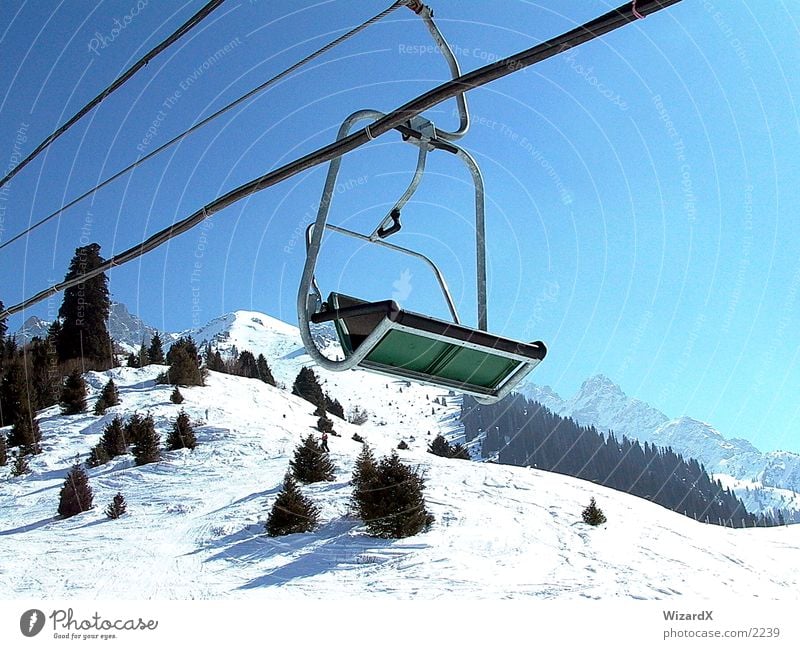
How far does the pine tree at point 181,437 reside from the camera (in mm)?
20828

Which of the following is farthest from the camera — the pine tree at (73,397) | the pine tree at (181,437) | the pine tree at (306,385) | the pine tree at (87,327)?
the pine tree at (87,327)

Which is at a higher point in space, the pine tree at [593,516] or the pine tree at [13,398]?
the pine tree at [13,398]

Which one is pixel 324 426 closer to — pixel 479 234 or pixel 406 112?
pixel 479 234

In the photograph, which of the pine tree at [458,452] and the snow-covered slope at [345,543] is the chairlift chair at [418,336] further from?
the pine tree at [458,452]

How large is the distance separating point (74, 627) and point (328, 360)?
3432 mm

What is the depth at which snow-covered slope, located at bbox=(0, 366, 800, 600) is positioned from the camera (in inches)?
397

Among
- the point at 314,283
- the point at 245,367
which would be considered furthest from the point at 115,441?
the point at 245,367

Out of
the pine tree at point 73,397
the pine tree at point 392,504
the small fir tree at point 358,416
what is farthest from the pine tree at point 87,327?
the small fir tree at point 358,416

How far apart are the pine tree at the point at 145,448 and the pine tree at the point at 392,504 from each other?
884 centimetres

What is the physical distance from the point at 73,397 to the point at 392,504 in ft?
59.6

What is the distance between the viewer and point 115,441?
20781 mm

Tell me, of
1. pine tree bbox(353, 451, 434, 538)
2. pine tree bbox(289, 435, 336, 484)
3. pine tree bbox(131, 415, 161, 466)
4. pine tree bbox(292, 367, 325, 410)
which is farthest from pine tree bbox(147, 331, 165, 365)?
pine tree bbox(353, 451, 434, 538)

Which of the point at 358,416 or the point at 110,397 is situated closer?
the point at 110,397

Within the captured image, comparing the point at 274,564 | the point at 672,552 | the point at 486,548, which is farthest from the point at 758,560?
the point at 274,564
